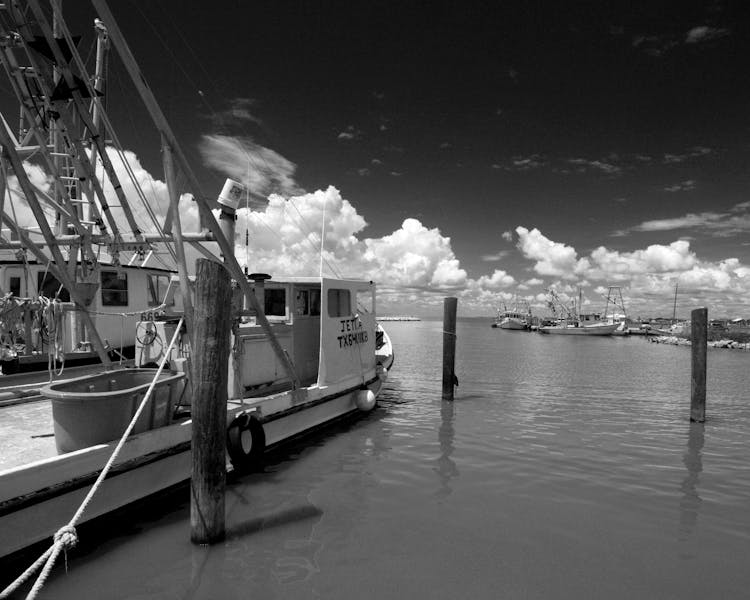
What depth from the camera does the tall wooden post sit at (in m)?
5.20

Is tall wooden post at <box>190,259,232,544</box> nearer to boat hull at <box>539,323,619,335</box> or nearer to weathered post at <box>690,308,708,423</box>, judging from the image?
weathered post at <box>690,308,708,423</box>

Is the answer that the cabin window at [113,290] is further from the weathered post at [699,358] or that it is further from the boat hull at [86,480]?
the weathered post at [699,358]

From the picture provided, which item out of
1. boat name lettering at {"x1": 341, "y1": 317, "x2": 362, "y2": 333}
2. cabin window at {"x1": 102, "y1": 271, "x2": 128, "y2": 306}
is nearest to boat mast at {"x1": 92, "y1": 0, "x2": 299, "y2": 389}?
boat name lettering at {"x1": 341, "y1": 317, "x2": 362, "y2": 333}

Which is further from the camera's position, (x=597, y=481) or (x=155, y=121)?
(x=597, y=481)

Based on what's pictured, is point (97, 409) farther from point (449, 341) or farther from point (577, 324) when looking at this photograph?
point (577, 324)

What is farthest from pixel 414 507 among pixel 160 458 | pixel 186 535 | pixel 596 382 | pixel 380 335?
pixel 596 382

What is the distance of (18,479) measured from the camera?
459cm

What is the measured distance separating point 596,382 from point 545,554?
59.0 ft

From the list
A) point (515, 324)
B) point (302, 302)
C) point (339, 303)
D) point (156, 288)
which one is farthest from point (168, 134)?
point (515, 324)

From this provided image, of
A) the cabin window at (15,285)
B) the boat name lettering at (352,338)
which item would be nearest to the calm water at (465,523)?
the boat name lettering at (352,338)

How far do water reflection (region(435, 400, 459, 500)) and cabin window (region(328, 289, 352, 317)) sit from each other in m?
3.80

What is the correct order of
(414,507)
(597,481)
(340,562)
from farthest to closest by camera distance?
(597,481) < (414,507) < (340,562)

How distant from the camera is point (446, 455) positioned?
362 inches

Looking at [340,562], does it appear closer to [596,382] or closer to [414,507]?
[414,507]
